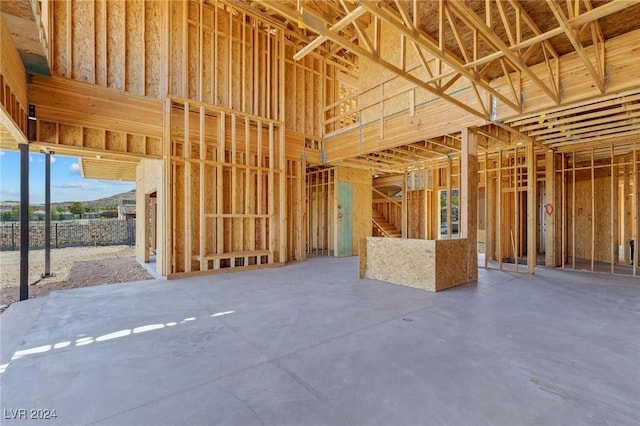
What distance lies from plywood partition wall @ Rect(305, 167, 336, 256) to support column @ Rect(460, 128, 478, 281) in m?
5.40

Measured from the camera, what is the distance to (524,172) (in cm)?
980

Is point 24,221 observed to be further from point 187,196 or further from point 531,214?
point 531,214

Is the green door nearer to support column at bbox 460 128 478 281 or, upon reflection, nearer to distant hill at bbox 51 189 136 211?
support column at bbox 460 128 478 281

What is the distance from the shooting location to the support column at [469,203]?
639cm

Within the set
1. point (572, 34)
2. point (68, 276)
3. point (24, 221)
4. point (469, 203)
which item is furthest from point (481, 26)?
point (68, 276)

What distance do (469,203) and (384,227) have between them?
343 inches

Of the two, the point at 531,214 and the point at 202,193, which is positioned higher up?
the point at 202,193

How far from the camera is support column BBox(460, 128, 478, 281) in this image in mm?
6391

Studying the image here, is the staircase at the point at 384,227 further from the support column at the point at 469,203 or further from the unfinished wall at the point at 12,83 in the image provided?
the unfinished wall at the point at 12,83

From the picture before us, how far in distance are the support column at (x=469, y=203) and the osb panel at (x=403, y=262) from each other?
4.41 ft

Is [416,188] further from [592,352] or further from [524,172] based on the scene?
[592,352]

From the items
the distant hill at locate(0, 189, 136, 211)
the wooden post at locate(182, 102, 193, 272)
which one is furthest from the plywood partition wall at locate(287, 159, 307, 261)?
the distant hill at locate(0, 189, 136, 211)

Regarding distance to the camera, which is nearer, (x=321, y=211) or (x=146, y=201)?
(x=146, y=201)

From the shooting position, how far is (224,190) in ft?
26.4
